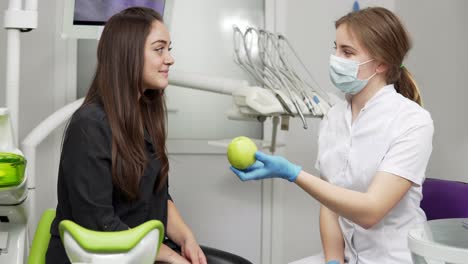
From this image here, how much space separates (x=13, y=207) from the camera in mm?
1476

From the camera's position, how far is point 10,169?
4.07 ft

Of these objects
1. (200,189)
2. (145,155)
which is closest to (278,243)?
(200,189)

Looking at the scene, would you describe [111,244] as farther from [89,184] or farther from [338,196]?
[338,196]

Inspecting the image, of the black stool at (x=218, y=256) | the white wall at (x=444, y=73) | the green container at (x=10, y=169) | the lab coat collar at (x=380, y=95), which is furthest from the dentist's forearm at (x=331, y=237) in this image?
the green container at (x=10, y=169)

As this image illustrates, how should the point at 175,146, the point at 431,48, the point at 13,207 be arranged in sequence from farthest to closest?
the point at 175,146
the point at 431,48
the point at 13,207

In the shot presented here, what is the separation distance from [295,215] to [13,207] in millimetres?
1626

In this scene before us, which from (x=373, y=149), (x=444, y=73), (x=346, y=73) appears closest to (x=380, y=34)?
(x=346, y=73)

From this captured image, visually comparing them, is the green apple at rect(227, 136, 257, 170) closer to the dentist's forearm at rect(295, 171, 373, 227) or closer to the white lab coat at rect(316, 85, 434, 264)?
the dentist's forearm at rect(295, 171, 373, 227)

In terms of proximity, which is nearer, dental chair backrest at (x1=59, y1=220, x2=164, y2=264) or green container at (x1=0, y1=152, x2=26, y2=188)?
dental chair backrest at (x1=59, y1=220, x2=164, y2=264)

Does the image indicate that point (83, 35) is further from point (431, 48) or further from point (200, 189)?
point (431, 48)

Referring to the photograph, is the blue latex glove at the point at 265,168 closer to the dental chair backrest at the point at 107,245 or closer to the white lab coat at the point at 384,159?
the white lab coat at the point at 384,159

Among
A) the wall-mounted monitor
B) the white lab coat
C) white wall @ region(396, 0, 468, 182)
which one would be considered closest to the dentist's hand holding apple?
the white lab coat

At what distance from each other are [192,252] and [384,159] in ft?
2.05

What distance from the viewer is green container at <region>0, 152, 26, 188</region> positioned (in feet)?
4.04
